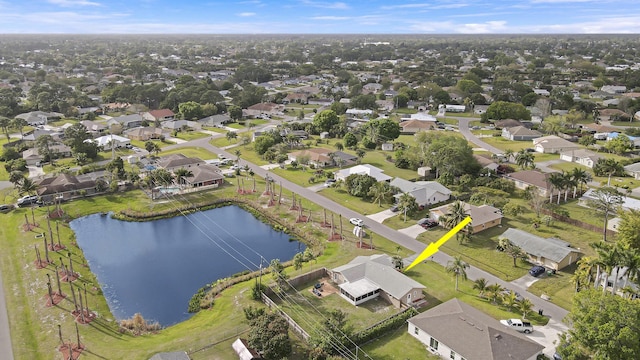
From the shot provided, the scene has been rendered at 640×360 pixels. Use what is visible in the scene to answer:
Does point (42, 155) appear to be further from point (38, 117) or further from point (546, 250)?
point (546, 250)

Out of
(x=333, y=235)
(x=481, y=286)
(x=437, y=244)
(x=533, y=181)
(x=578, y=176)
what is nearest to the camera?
(x=481, y=286)

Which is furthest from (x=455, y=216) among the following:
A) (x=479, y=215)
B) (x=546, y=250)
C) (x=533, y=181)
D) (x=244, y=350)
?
(x=244, y=350)

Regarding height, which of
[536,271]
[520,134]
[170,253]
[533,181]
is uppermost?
[520,134]

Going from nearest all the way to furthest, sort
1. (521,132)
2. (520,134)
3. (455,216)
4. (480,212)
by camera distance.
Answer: (455,216), (480,212), (520,134), (521,132)

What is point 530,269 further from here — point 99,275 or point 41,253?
point 41,253

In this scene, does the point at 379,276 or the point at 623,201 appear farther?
the point at 623,201

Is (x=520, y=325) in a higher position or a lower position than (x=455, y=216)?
lower

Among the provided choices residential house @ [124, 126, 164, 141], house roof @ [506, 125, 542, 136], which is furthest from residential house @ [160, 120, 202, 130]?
house roof @ [506, 125, 542, 136]

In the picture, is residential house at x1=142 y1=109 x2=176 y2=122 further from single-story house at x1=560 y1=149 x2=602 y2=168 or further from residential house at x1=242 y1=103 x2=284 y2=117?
single-story house at x1=560 y1=149 x2=602 y2=168
